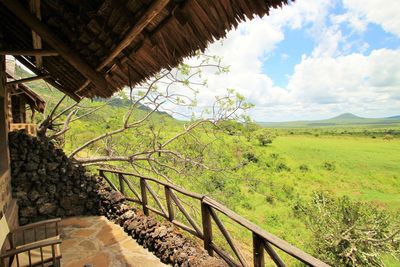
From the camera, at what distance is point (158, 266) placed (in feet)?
12.2

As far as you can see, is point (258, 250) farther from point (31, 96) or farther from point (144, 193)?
point (31, 96)

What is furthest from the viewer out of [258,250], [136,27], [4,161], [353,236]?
[353,236]

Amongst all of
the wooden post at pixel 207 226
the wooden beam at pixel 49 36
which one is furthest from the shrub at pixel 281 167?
the wooden beam at pixel 49 36

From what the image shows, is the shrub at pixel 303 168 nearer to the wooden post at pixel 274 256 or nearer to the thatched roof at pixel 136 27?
the wooden post at pixel 274 256

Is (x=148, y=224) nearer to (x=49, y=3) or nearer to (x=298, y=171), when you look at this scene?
(x=49, y=3)

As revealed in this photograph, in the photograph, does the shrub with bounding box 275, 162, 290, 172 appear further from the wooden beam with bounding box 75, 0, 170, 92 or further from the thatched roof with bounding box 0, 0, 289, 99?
the wooden beam with bounding box 75, 0, 170, 92

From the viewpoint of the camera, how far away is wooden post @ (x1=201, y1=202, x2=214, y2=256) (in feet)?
10.9

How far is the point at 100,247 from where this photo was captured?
4.20 m

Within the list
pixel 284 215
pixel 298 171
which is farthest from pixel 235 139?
pixel 298 171

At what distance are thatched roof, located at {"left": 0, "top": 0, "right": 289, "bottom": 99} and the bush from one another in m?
9.68

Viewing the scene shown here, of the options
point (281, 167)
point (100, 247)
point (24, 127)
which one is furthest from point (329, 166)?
point (100, 247)

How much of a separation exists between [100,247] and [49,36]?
325cm

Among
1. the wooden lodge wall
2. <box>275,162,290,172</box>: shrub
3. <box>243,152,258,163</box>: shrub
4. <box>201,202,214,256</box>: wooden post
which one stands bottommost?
<box>275,162,290,172</box>: shrub

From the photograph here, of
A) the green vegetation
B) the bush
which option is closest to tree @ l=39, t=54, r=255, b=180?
the green vegetation
